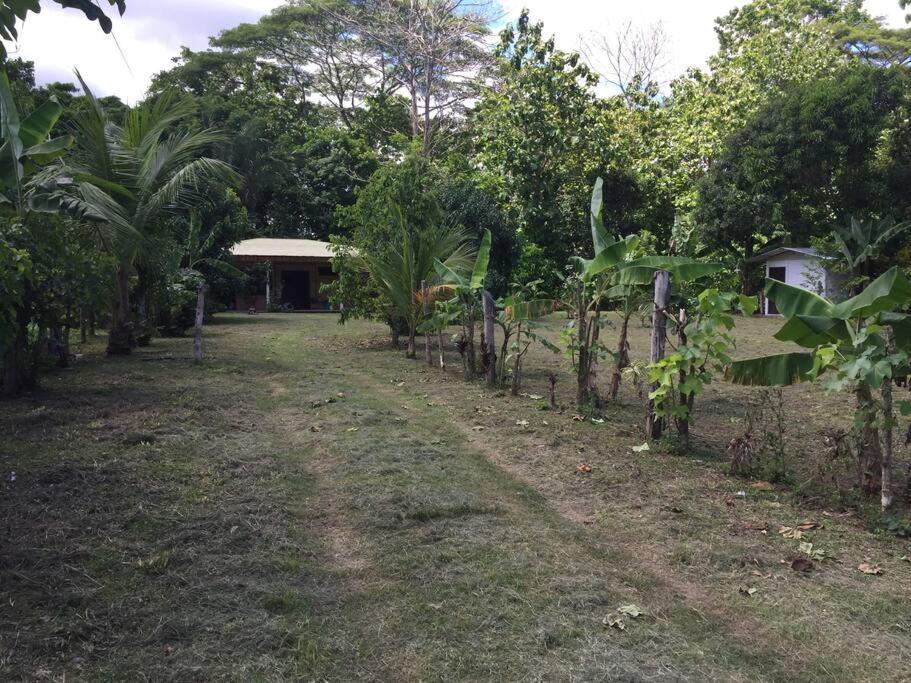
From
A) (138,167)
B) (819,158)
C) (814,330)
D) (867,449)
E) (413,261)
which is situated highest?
(819,158)

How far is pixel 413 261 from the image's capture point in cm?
1343

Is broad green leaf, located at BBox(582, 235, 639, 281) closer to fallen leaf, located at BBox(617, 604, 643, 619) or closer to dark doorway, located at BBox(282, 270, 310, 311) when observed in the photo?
fallen leaf, located at BBox(617, 604, 643, 619)

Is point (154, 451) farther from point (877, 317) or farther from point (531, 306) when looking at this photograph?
point (877, 317)

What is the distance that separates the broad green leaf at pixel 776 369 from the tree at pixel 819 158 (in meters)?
14.9

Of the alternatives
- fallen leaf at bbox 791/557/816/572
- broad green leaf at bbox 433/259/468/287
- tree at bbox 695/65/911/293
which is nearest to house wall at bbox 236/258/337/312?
tree at bbox 695/65/911/293

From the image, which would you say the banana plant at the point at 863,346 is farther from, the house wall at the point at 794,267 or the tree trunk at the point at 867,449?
the house wall at the point at 794,267

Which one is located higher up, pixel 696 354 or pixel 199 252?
pixel 199 252

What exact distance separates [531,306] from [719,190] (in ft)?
48.7

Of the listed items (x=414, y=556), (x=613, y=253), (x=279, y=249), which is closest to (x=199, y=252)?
(x=279, y=249)

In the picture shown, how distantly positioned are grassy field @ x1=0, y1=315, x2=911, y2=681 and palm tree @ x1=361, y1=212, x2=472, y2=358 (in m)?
5.45

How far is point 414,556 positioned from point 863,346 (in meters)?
3.47

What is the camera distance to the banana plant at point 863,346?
16.0ft

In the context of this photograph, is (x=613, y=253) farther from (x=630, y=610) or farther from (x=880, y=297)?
(x=630, y=610)

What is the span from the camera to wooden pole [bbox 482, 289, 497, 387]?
1060cm
